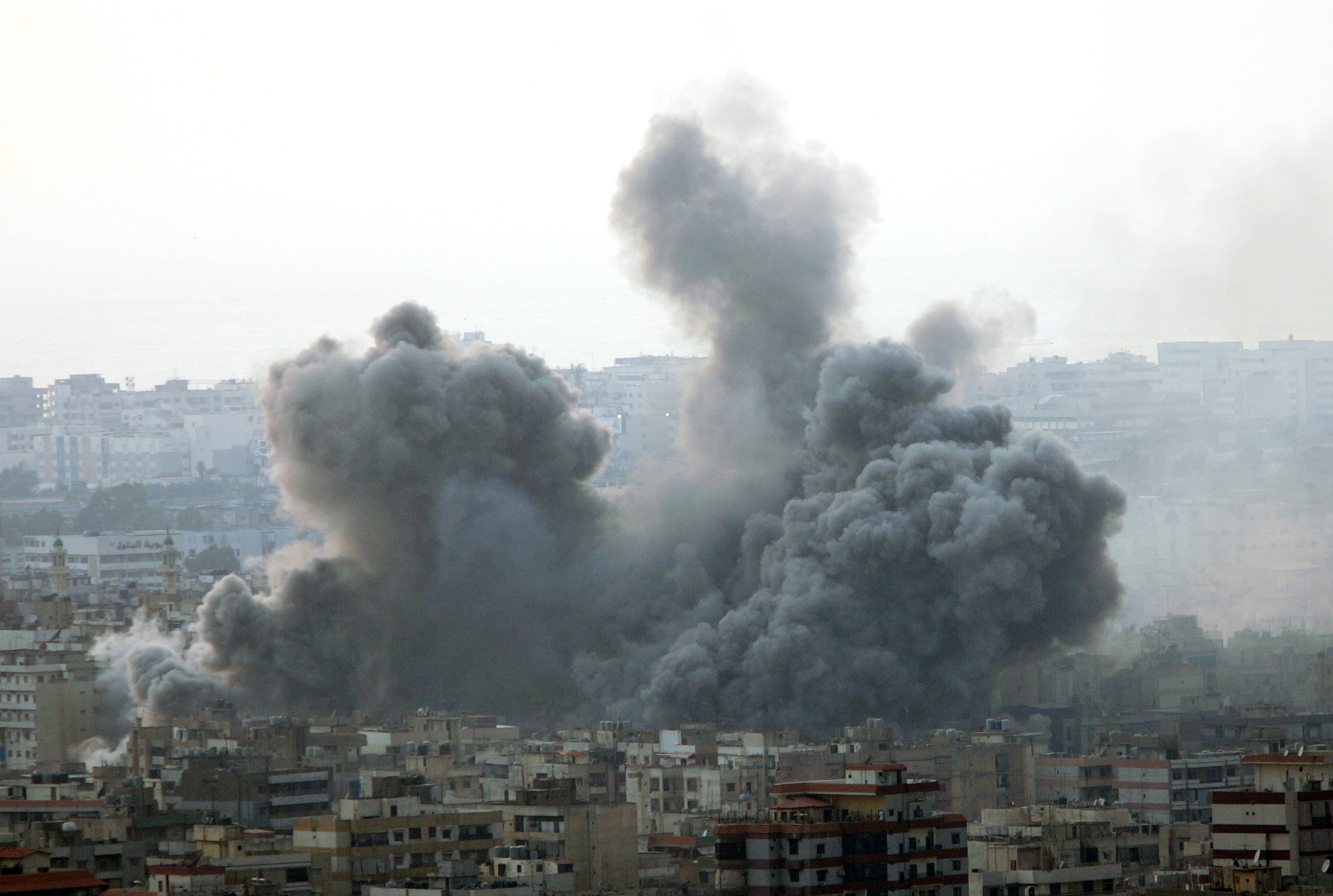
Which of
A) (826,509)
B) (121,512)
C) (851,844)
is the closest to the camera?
(851,844)

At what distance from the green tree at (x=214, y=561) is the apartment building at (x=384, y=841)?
69215mm

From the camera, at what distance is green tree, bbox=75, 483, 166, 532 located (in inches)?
4968

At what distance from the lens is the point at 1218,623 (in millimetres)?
87125

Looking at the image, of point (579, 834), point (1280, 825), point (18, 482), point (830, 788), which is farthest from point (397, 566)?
point (18, 482)

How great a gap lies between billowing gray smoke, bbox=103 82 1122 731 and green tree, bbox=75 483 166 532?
195 feet

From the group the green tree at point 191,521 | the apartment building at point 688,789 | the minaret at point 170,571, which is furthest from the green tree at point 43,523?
the apartment building at point 688,789

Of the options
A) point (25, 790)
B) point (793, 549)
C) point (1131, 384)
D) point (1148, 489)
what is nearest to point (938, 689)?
point (793, 549)

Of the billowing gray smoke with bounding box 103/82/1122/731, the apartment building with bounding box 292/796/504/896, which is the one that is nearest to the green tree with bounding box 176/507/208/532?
the billowing gray smoke with bounding box 103/82/1122/731

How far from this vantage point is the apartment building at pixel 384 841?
36219mm

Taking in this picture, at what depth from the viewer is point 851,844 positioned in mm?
33844

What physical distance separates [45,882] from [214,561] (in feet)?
276

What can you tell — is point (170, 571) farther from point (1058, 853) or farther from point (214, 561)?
point (1058, 853)

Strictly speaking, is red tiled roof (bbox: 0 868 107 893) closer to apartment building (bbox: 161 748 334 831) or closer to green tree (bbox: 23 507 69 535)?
apartment building (bbox: 161 748 334 831)

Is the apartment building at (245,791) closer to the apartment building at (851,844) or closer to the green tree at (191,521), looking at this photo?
the apartment building at (851,844)
